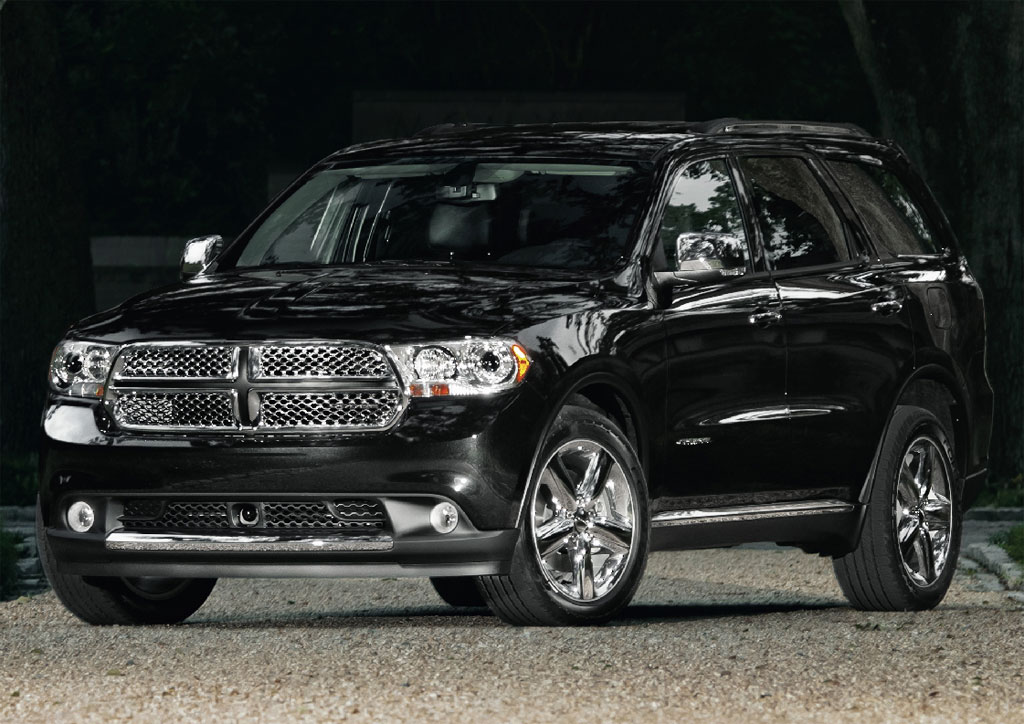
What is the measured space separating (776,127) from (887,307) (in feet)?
3.11

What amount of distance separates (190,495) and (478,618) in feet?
5.97

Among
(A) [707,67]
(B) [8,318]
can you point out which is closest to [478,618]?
(B) [8,318]

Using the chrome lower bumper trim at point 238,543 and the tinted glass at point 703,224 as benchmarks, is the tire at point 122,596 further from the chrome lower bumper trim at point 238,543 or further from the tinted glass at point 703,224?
the tinted glass at point 703,224

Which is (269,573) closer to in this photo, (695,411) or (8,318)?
(695,411)

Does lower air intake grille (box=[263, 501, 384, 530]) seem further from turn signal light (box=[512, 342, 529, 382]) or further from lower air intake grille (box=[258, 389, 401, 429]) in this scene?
turn signal light (box=[512, 342, 529, 382])

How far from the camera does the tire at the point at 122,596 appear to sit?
32.5 ft

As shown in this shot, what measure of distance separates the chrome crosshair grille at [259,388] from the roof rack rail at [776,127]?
8.06ft

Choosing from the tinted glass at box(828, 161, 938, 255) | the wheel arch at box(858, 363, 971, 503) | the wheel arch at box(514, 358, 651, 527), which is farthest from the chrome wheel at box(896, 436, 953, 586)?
the wheel arch at box(514, 358, 651, 527)

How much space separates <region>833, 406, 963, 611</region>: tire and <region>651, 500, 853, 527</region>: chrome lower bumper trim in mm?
243

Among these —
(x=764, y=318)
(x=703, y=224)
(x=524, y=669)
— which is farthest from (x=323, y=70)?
(x=524, y=669)

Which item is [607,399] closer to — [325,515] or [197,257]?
[325,515]

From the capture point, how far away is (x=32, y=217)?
20.2 meters

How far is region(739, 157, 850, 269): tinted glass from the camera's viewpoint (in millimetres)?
10773

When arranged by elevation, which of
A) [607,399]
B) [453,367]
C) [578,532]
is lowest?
[578,532]
